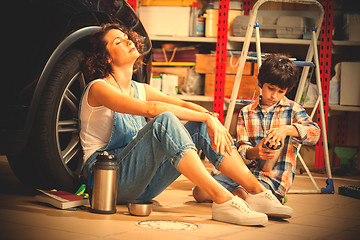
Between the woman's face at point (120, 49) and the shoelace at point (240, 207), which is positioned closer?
the shoelace at point (240, 207)

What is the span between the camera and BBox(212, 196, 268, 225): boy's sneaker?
1968 millimetres

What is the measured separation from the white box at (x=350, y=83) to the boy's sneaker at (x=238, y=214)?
2450 mm

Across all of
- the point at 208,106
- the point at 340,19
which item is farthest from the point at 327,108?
the point at 208,106

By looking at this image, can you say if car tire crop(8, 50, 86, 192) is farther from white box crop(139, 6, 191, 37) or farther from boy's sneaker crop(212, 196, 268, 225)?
white box crop(139, 6, 191, 37)

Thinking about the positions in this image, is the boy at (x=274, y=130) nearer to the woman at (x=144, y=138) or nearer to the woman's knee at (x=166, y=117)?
the woman at (x=144, y=138)

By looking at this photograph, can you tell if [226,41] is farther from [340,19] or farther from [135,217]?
[135,217]

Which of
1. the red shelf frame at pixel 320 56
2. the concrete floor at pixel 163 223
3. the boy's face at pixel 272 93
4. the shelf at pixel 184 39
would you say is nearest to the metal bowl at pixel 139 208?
the concrete floor at pixel 163 223

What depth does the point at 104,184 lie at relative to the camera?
2047 mm

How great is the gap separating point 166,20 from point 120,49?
2.18 m

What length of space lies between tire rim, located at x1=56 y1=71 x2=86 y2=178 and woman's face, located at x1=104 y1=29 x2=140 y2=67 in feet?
0.64

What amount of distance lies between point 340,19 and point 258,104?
220cm

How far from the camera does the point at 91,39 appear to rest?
236 centimetres

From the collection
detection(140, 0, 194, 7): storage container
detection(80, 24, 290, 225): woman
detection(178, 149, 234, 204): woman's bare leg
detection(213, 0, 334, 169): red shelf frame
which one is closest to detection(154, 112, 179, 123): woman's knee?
detection(80, 24, 290, 225): woman

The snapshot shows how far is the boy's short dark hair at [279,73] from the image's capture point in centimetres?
246
